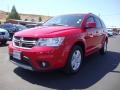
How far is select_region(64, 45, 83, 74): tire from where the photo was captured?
5.93 meters

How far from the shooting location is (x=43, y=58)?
5375 millimetres

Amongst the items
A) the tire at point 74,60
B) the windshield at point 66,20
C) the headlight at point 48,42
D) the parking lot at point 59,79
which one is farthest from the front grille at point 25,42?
the windshield at point 66,20

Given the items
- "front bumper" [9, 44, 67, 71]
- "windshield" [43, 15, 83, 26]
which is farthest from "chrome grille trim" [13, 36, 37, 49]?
"windshield" [43, 15, 83, 26]

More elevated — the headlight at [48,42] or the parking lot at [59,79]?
the headlight at [48,42]

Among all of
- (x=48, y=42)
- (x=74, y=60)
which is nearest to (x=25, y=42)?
(x=48, y=42)

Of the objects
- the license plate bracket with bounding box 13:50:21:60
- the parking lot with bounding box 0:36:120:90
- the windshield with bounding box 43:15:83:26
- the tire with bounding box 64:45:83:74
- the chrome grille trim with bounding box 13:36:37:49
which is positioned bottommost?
the parking lot with bounding box 0:36:120:90

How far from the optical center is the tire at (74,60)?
5.93 meters

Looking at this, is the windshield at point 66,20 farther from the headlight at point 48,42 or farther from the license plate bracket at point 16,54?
the license plate bracket at point 16,54

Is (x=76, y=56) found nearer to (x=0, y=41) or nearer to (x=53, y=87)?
(x=53, y=87)

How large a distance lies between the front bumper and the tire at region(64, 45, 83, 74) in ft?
1.07

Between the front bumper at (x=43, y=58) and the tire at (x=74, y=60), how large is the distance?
33cm

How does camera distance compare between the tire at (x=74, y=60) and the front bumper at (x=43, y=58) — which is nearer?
the front bumper at (x=43, y=58)

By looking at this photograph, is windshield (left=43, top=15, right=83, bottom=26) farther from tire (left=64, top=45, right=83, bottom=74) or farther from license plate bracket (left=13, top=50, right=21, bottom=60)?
license plate bracket (left=13, top=50, right=21, bottom=60)

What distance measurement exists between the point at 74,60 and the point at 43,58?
3.83ft
